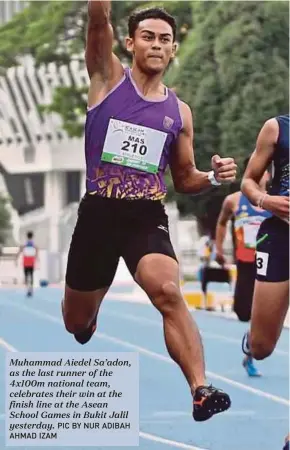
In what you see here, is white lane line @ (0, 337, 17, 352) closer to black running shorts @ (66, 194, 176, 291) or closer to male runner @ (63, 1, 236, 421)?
black running shorts @ (66, 194, 176, 291)

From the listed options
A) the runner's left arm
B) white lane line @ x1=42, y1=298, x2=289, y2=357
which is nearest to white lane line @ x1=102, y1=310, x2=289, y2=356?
white lane line @ x1=42, y1=298, x2=289, y2=357

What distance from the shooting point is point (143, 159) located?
6258 millimetres

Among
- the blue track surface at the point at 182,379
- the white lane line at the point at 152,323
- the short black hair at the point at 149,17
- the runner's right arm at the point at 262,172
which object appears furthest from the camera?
the white lane line at the point at 152,323

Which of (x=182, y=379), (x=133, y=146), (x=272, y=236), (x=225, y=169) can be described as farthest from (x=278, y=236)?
(x=182, y=379)

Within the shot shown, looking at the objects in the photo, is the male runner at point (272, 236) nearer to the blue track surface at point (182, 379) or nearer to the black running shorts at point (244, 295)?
the blue track surface at point (182, 379)

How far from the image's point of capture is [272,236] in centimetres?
693

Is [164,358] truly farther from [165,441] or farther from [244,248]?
[165,441]

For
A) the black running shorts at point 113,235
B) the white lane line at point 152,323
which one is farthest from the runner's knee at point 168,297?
the white lane line at point 152,323

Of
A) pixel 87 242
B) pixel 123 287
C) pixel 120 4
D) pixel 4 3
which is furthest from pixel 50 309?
pixel 4 3

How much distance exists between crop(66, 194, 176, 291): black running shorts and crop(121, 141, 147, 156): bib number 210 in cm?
26

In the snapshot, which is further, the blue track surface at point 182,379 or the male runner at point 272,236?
the blue track surface at point 182,379

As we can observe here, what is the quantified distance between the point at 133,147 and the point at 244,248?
4.62 meters

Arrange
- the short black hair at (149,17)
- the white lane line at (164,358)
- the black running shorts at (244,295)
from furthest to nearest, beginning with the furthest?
the black running shorts at (244,295) → the white lane line at (164,358) → the short black hair at (149,17)

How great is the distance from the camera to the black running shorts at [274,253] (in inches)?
269
